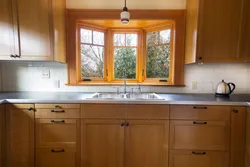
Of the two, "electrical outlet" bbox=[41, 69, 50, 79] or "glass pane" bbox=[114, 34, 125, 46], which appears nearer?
"electrical outlet" bbox=[41, 69, 50, 79]

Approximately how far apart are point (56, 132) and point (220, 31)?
2.22 metres

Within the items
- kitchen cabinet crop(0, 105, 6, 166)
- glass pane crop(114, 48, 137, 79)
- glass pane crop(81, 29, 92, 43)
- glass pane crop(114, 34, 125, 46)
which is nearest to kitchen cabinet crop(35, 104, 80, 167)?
kitchen cabinet crop(0, 105, 6, 166)

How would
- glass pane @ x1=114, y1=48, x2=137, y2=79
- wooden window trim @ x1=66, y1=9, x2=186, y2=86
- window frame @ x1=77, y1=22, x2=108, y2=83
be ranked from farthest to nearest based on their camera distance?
1. glass pane @ x1=114, y1=48, x2=137, y2=79
2. window frame @ x1=77, y1=22, x2=108, y2=83
3. wooden window trim @ x1=66, y1=9, x2=186, y2=86

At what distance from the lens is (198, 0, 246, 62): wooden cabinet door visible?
70.5 inches

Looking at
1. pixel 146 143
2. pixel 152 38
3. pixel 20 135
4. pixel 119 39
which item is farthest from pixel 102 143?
pixel 152 38

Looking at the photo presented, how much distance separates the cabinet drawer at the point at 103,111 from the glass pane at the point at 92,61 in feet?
2.58

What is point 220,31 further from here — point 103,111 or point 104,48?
point 103,111

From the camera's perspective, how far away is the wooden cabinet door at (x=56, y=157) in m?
1.69

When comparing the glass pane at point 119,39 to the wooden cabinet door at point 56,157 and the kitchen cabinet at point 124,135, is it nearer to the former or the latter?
the kitchen cabinet at point 124,135

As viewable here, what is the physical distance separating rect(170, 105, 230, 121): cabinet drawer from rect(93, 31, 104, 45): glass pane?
1.43 metres

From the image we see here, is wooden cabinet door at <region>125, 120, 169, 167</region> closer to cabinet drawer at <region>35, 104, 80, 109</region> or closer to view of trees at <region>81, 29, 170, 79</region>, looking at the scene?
cabinet drawer at <region>35, 104, 80, 109</region>

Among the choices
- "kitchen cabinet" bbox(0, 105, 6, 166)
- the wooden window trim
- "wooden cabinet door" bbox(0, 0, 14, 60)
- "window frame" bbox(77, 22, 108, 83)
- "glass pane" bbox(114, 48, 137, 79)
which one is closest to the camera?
"kitchen cabinet" bbox(0, 105, 6, 166)

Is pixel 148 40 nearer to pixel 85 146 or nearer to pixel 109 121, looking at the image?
pixel 109 121

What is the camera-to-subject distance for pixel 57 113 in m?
1.67
